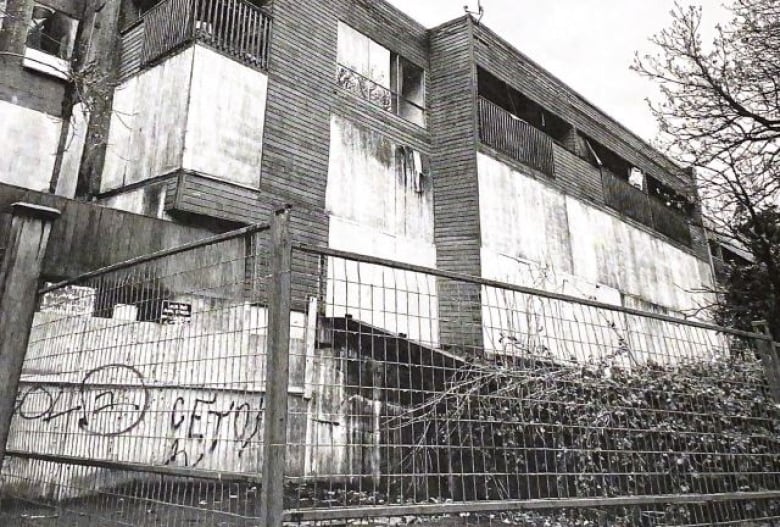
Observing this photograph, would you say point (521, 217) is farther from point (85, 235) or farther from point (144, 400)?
point (144, 400)

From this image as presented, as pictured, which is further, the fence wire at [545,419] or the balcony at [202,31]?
the balcony at [202,31]

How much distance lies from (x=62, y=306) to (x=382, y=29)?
11458 millimetres

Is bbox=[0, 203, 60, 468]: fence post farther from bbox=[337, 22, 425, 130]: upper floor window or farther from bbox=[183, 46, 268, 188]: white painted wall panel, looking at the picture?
bbox=[337, 22, 425, 130]: upper floor window

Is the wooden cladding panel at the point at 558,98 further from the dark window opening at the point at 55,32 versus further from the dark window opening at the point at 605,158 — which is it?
the dark window opening at the point at 55,32

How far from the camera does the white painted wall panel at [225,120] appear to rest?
935cm

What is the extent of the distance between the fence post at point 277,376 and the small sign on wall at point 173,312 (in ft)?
3.70

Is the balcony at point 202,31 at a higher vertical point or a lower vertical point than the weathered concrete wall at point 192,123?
higher

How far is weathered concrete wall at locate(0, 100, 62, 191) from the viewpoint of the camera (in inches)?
408

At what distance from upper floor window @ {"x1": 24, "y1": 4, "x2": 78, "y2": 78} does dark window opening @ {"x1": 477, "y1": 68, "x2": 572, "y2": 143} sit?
10.00 m

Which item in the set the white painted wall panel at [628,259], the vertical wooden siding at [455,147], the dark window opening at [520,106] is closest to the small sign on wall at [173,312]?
the vertical wooden siding at [455,147]

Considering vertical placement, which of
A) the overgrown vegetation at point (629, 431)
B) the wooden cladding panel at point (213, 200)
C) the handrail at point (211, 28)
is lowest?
the overgrown vegetation at point (629, 431)

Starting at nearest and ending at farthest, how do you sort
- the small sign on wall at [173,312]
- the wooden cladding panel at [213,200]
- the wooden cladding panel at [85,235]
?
the small sign on wall at [173,312], the wooden cladding panel at [85,235], the wooden cladding panel at [213,200]

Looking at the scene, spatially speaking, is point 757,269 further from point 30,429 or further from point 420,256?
point 30,429

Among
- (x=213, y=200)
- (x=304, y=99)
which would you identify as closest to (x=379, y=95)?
(x=304, y=99)
